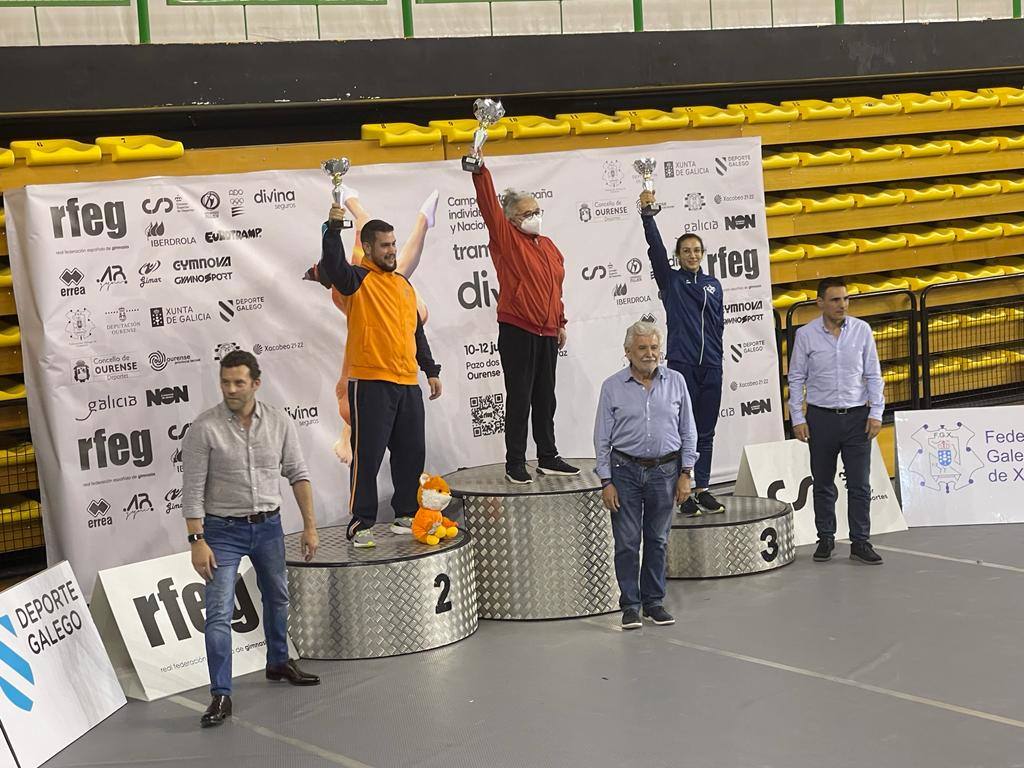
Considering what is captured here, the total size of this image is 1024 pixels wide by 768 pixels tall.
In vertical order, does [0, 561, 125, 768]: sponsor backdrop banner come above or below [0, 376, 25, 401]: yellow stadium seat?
below

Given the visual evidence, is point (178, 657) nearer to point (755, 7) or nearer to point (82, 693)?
point (82, 693)

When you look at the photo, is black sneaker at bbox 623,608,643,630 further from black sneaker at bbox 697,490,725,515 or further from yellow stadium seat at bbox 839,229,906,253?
yellow stadium seat at bbox 839,229,906,253

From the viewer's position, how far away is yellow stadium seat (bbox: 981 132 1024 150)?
12727 millimetres

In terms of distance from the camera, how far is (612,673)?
6871 millimetres

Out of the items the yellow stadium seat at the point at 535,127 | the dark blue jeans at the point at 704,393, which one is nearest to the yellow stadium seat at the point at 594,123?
the yellow stadium seat at the point at 535,127

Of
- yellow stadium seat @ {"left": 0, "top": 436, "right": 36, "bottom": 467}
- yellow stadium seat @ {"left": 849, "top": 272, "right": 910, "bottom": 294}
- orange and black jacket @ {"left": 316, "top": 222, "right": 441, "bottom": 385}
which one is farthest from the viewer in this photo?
yellow stadium seat @ {"left": 849, "top": 272, "right": 910, "bottom": 294}

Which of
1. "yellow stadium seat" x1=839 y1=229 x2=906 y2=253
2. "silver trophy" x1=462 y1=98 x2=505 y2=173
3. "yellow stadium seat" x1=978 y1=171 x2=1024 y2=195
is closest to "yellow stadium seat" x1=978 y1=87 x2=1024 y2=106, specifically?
"yellow stadium seat" x1=978 y1=171 x2=1024 y2=195

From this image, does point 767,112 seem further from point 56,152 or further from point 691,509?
point 56,152

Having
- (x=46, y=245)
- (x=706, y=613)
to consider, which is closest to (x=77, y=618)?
(x=46, y=245)

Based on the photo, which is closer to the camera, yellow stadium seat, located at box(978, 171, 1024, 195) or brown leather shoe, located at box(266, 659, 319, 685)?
brown leather shoe, located at box(266, 659, 319, 685)

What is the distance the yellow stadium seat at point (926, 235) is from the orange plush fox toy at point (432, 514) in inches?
240

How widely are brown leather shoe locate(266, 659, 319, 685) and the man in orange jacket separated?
87 cm

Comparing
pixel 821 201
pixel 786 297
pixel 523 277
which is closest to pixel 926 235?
pixel 821 201

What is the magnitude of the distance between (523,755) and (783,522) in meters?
3.36
